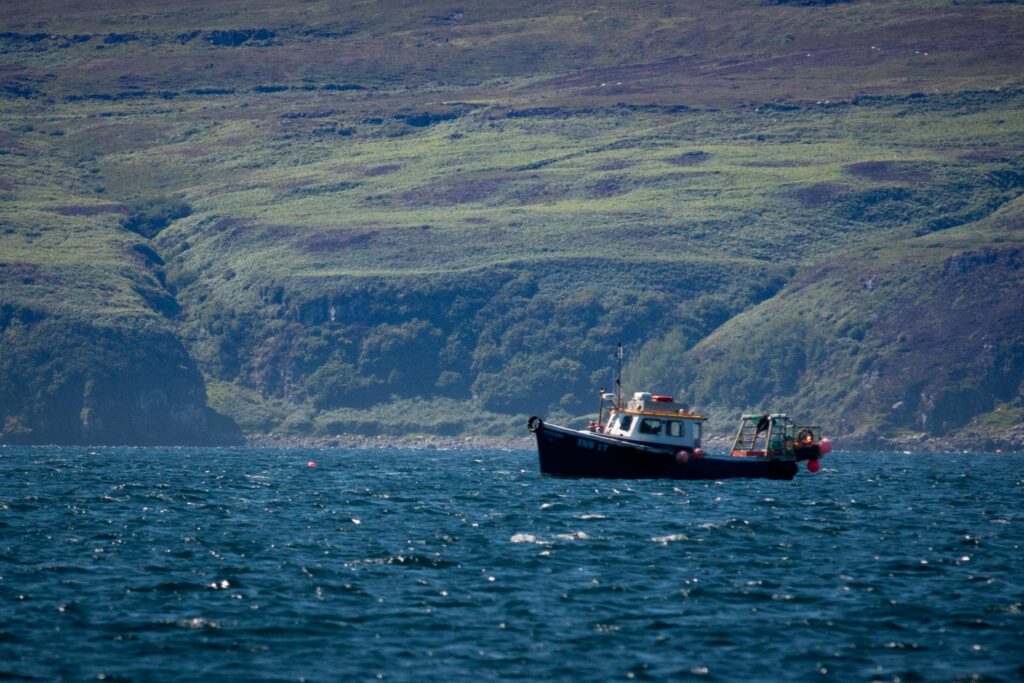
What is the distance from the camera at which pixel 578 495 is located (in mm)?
79000

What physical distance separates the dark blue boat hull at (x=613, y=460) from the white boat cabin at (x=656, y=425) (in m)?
1.43

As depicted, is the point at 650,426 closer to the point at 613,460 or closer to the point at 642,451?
the point at 642,451

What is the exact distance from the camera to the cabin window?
298ft

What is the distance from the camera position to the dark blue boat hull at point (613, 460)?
89062 millimetres

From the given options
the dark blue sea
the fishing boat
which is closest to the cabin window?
the fishing boat

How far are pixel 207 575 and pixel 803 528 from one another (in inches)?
985

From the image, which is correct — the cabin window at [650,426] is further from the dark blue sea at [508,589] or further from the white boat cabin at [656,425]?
the dark blue sea at [508,589]

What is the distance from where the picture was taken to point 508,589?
47.3 m

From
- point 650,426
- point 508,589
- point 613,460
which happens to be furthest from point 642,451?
point 508,589

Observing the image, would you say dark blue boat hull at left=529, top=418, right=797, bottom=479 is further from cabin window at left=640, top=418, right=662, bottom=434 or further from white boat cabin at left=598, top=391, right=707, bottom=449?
cabin window at left=640, top=418, right=662, bottom=434

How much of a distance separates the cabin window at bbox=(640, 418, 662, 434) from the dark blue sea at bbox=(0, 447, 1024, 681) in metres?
12.9

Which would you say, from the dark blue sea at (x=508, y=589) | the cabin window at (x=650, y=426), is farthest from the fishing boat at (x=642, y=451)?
the dark blue sea at (x=508, y=589)

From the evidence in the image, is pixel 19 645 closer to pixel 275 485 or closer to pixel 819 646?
pixel 819 646

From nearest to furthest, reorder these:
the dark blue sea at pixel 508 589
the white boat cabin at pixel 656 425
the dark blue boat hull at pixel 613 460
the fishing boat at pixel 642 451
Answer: the dark blue sea at pixel 508 589, the dark blue boat hull at pixel 613 460, the fishing boat at pixel 642 451, the white boat cabin at pixel 656 425
